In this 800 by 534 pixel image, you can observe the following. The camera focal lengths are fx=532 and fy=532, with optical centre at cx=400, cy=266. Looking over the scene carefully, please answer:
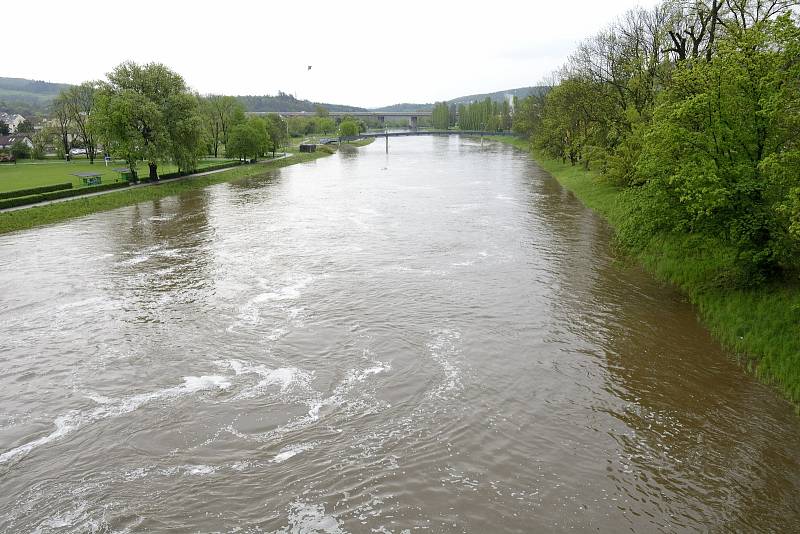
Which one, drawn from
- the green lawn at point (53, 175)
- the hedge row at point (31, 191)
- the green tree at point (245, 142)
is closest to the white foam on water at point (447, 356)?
the hedge row at point (31, 191)

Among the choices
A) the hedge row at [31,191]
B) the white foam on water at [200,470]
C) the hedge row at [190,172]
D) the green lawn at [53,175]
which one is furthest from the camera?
the hedge row at [190,172]

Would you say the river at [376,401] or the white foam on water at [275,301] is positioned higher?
the white foam on water at [275,301]

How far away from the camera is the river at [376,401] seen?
39.2 ft

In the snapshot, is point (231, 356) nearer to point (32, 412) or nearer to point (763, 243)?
point (32, 412)

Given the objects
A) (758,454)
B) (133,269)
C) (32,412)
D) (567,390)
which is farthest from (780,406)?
(133,269)

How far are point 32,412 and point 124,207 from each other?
3848cm

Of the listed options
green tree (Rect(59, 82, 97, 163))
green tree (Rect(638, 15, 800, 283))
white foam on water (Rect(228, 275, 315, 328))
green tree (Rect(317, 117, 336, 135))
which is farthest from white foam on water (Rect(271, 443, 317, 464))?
green tree (Rect(317, 117, 336, 135))

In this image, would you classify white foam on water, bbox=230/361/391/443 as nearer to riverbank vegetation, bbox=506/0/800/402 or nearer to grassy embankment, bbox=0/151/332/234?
riverbank vegetation, bbox=506/0/800/402

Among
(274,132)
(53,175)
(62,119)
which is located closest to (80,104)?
(62,119)

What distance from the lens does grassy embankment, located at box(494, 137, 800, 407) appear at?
1692cm

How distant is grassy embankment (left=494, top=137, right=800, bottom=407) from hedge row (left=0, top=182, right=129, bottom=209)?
152ft

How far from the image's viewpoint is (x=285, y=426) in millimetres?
14766

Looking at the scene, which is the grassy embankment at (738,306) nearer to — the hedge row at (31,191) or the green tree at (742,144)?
the green tree at (742,144)

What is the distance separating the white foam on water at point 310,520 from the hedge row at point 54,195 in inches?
1709
